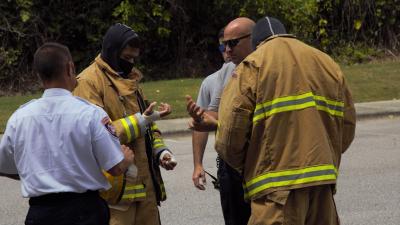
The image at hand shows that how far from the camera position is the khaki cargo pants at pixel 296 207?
140 inches

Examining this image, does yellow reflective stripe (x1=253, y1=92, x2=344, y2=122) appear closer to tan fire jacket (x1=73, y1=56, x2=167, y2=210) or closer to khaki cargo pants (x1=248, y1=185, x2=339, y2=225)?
khaki cargo pants (x1=248, y1=185, x2=339, y2=225)

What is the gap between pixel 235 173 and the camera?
4.41 m

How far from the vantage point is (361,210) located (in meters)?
7.01

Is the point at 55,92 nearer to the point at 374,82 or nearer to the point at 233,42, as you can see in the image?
the point at 233,42

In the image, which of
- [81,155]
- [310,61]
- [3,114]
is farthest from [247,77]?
[3,114]

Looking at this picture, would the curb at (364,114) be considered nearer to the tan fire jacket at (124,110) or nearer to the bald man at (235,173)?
the bald man at (235,173)

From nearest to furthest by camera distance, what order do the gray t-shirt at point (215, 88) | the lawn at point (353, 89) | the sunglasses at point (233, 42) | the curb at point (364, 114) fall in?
the sunglasses at point (233, 42), the gray t-shirt at point (215, 88), the curb at point (364, 114), the lawn at point (353, 89)

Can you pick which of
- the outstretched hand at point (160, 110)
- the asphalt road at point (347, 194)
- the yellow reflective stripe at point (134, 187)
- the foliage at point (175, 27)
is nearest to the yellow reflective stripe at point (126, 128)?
the outstretched hand at point (160, 110)

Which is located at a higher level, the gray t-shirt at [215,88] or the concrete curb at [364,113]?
the gray t-shirt at [215,88]

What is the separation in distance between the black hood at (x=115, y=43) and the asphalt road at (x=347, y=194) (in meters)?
2.79

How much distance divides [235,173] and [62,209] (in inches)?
50.2

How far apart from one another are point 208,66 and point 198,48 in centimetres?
68

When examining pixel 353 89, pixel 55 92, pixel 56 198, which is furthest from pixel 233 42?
pixel 353 89

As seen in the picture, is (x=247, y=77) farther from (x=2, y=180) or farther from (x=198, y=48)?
(x=198, y=48)
